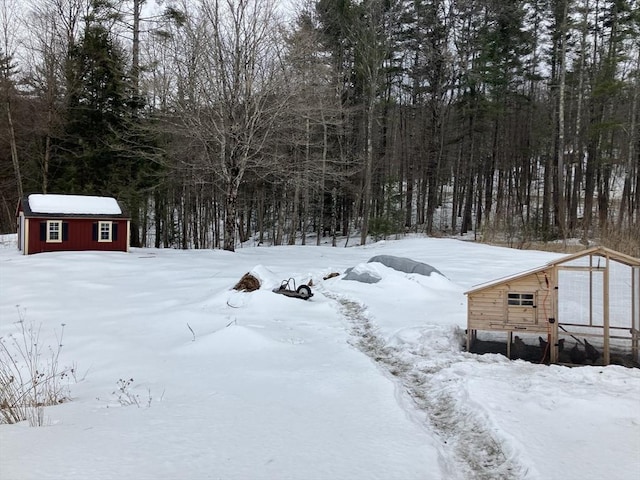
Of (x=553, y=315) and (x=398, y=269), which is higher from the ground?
(x=398, y=269)

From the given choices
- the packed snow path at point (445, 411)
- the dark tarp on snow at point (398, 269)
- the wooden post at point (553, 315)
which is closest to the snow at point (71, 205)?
the dark tarp on snow at point (398, 269)

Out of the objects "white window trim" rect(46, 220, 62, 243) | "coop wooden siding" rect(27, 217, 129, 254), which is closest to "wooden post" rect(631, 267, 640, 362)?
"coop wooden siding" rect(27, 217, 129, 254)

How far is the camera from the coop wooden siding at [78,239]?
17.7m

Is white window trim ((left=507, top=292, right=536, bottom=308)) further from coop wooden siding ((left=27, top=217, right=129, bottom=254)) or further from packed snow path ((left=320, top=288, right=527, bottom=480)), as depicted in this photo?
coop wooden siding ((left=27, top=217, right=129, bottom=254))

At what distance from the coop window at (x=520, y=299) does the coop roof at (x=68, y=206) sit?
17.6 metres

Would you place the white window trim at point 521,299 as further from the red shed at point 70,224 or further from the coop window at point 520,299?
the red shed at point 70,224

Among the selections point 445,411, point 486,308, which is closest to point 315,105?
point 486,308

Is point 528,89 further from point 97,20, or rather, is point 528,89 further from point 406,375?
point 406,375

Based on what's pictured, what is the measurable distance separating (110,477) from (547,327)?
22.8ft

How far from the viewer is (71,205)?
742 inches

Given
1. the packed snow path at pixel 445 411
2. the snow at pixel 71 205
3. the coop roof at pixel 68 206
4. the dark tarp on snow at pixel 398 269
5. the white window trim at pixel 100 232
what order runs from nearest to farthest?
the packed snow path at pixel 445 411, the dark tarp on snow at pixel 398 269, the coop roof at pixel 68 206, the snow at pixel 71 205, the white window trim at pixel 100 232

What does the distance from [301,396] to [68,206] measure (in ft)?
59.3

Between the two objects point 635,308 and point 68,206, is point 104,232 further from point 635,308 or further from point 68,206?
point 635,308

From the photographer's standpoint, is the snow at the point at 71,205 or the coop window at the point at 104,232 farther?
the coop window at the point at 104,232
